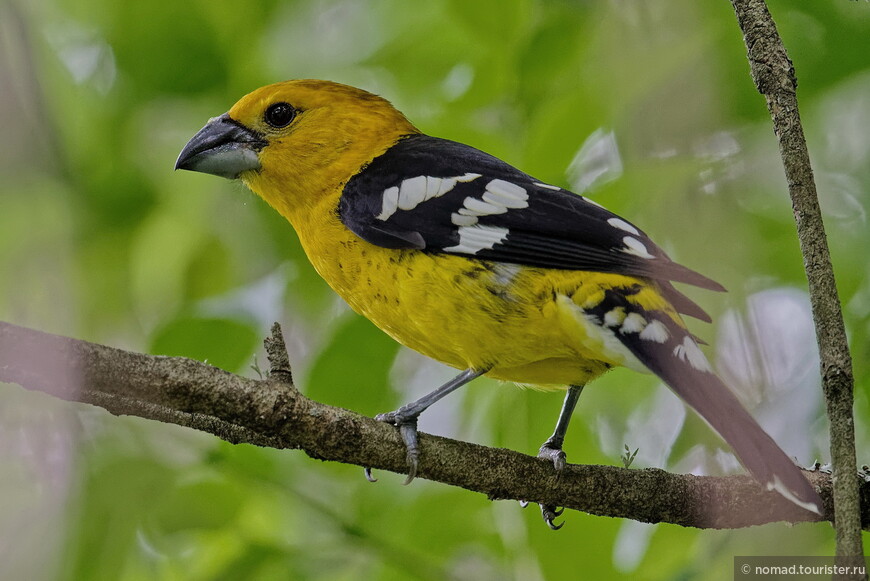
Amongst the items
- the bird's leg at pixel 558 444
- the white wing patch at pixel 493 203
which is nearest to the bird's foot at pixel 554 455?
the bird's leg at pixel 558 444

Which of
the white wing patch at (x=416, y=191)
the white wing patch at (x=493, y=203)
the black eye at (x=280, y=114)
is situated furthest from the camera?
the black eye at (x=280, y=114)

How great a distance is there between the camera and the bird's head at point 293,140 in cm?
392

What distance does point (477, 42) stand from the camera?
3.75 meters

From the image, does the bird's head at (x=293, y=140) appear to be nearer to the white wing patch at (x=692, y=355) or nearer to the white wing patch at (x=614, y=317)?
the white wing patch at (x=614, y=317)

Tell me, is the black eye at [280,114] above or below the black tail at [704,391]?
above

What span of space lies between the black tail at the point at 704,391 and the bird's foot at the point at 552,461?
1.43ft

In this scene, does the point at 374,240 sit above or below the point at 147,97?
below

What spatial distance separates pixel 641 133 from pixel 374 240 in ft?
3.41

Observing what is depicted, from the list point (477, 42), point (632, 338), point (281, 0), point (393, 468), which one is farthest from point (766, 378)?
point (281, 0)

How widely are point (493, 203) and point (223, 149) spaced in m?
1.23

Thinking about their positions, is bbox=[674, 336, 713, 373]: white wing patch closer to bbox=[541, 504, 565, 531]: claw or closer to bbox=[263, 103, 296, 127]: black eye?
bbox=[541, 504, 565, 531]: claw

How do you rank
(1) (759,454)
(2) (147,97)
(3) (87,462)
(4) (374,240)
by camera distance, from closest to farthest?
(1) (759,454) < (3) (87,462) < (4) (374,240) < (2) (147,97)

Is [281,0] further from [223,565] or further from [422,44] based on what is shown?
[223,565]

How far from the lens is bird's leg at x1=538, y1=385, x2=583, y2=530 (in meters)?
3.17
